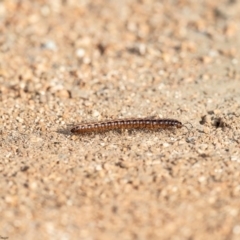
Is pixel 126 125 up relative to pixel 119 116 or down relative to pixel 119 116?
down

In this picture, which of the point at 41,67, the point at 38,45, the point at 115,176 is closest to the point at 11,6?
the point at 38,45

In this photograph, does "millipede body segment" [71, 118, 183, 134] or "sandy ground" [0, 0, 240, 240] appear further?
"millipede body segment" [71, 118, 183, 134]

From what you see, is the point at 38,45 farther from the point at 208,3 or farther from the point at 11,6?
the point at 208,3

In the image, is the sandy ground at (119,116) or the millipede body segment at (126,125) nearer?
the sandy ground at (119,116)

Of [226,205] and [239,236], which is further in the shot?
[226,205]

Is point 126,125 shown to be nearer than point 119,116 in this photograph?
Yes
